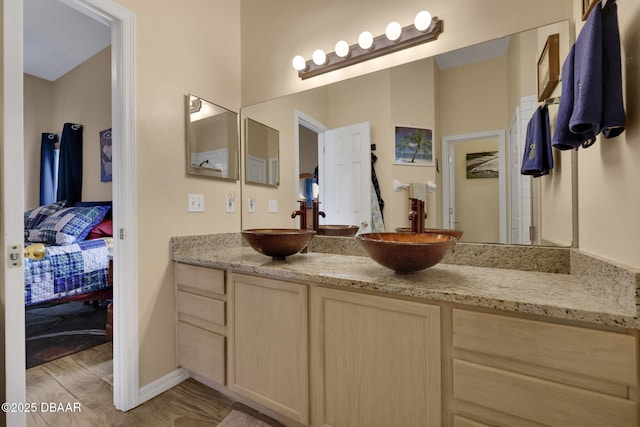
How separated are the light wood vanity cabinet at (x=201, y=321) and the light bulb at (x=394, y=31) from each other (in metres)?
1.62

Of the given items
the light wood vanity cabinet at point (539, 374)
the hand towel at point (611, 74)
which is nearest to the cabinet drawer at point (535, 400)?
the light wood vanity cabinet at point (539, 374)

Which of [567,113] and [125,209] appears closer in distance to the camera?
[567,113]

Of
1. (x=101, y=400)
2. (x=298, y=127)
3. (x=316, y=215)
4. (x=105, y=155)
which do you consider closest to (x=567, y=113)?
(x=316, y=215)

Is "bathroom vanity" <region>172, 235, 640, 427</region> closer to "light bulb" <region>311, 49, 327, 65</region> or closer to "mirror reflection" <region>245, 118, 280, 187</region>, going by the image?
"mirror reflection" <region>245, 118, 280, 187</region>

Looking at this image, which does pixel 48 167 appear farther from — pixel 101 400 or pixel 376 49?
pixel 376 49

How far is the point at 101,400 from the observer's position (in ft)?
5.51

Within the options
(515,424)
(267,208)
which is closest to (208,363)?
(267,208)

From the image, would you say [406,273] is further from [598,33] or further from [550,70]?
[550,70]

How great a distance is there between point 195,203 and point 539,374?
192cm

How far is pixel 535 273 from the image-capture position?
1.25 metres

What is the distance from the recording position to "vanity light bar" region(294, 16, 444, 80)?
1544 millimetres

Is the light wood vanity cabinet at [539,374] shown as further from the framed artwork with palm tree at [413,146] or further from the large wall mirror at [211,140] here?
the large wall mirror at [211,140]

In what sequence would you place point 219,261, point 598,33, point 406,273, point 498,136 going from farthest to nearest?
point 219,261
point 498,136
point 406,273
point 598,33

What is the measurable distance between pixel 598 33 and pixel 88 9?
84.3 inches
